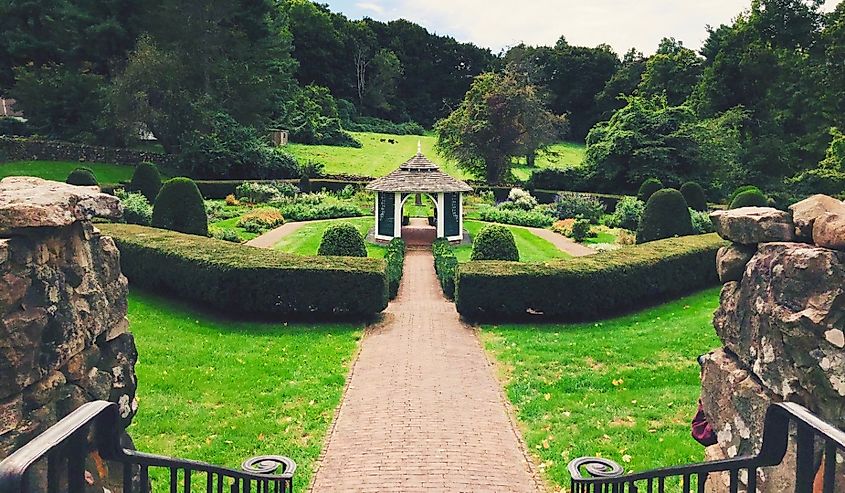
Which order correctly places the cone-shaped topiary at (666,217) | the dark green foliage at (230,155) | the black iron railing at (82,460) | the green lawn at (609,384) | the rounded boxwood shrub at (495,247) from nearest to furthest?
the black iron railing at (82,460), the green lawn at (609,384), the rounded boxwood shrub at (495,247), the cone-shaped topiary at (666,217), the dark green foliage at (230,155)

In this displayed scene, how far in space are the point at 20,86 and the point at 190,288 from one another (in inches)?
1318

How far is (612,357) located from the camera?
37.1 feet

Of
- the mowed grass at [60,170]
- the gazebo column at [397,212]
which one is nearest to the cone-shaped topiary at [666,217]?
the gazebo column at [397,212]

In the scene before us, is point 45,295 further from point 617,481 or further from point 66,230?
point 617,481

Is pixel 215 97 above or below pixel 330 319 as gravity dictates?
above

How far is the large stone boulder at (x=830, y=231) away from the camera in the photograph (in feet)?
13.4

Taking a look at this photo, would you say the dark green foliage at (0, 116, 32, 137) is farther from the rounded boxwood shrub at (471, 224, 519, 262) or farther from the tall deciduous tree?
the rounded boxwood shrub at (471, 224, 519, 262)

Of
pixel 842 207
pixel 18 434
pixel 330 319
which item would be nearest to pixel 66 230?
pixel 18 434

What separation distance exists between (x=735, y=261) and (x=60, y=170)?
38.5m

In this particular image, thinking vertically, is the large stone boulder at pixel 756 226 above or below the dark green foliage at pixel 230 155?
below

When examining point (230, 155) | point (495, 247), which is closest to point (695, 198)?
point (495, 247)

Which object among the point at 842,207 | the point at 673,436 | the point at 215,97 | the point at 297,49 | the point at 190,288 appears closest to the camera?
the point at 842,207

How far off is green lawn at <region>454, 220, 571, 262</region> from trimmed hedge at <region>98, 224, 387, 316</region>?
7075mm

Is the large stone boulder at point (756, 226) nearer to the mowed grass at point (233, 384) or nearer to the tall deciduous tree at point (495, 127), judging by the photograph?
the mowed grass at point (233, 384)
